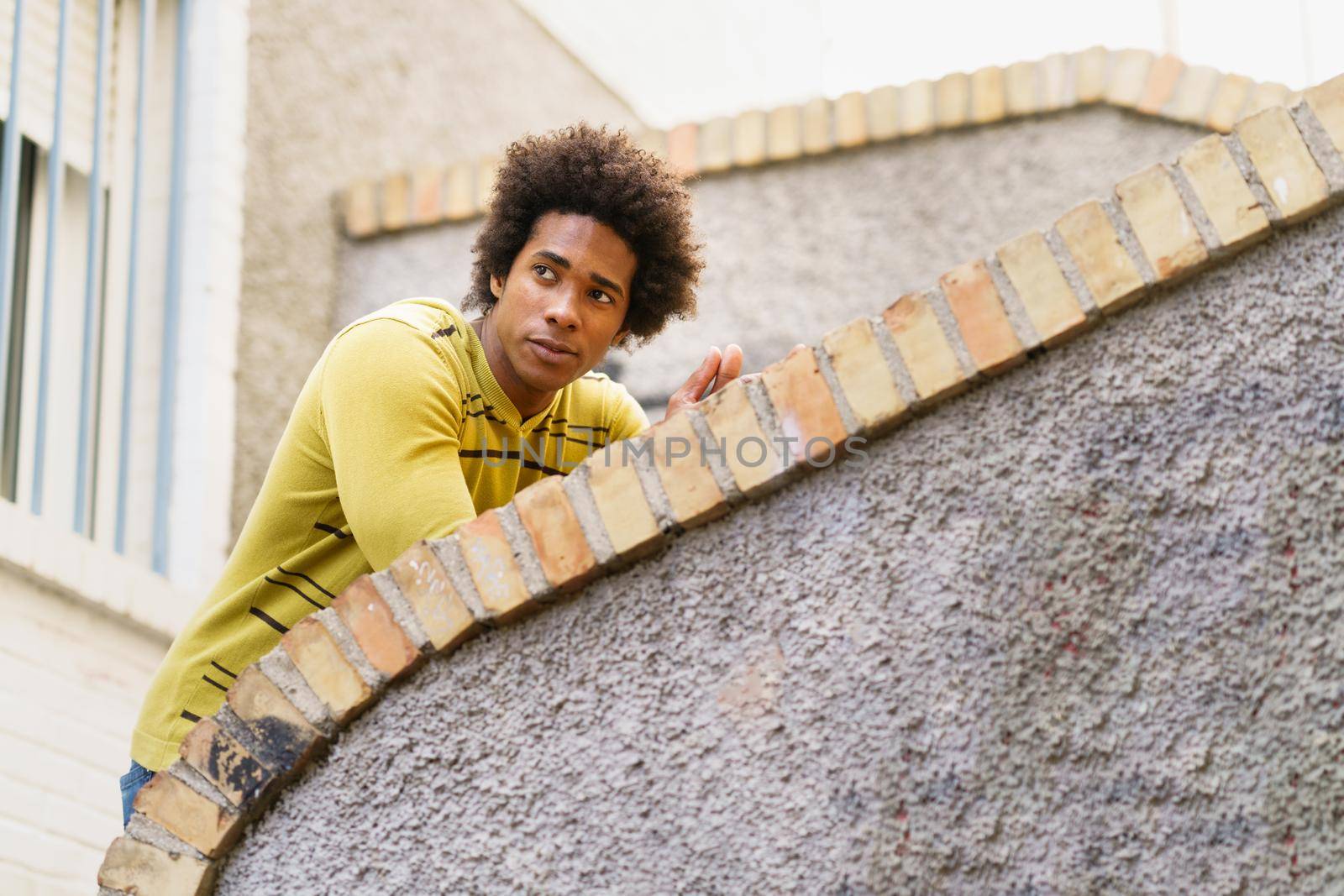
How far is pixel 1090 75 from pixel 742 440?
3603mm

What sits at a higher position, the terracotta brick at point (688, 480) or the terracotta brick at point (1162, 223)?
the terracotta brick at point (1162, 223)

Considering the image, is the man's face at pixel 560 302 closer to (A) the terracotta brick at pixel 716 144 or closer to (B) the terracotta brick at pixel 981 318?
(B) the terracotta brick at pixel 981 318

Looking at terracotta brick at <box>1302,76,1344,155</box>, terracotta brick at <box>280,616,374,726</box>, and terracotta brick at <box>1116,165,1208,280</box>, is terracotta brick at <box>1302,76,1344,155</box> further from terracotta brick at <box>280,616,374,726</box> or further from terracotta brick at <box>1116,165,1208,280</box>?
terracotta brick at <box>280,616,374,726</box>

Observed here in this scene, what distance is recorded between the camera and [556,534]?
7.84 ft

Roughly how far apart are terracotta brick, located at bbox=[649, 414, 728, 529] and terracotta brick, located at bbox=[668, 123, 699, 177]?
3.53m

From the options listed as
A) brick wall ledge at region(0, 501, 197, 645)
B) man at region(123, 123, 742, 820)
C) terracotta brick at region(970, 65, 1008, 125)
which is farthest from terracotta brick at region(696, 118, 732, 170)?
brick wall ledge at region(0, 501, 197, 645)

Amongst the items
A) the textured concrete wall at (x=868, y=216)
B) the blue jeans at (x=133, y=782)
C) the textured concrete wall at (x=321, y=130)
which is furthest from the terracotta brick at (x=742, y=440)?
the textured concrete wall at (x=321, y=130)

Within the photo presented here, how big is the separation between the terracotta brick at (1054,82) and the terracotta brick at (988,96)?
0.15 meters

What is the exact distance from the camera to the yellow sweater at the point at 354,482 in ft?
8.34

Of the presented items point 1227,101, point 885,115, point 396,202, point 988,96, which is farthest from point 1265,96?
point 396,202

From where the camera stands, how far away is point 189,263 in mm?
5359

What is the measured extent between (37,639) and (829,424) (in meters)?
2.88

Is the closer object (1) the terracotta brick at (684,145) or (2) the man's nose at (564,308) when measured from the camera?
(2) the man's nose at (564,308)

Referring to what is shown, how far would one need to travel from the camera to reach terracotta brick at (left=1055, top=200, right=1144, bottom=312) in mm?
2229
